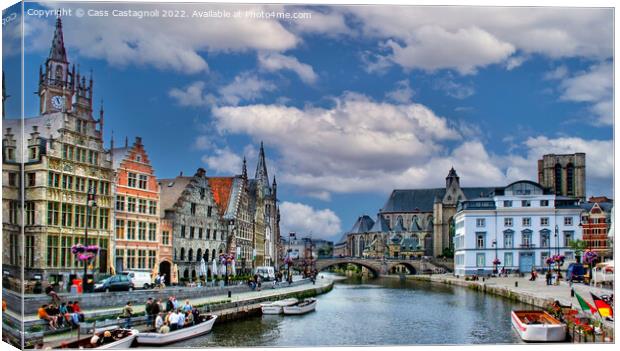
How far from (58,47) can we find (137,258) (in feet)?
31.8

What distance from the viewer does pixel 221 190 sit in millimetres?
36500

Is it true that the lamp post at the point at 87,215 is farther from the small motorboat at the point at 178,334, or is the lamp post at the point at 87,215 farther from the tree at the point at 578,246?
the tree at the point at 578,246

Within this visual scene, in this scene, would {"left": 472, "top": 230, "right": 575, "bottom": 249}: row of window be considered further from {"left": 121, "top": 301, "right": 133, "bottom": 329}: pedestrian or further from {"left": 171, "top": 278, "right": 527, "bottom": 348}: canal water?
{"left": 121, "top": 301, "right": 133, "bottom": 329}: pedestrian

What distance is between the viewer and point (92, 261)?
2819 centimetres

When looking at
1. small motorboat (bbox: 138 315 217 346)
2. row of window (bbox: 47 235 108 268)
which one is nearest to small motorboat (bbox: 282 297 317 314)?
small motorboat (bbox: 138 315 217 346)

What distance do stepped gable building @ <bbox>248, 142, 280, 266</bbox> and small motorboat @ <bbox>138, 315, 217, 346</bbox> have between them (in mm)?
6421

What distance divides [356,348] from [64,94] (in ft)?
42.1

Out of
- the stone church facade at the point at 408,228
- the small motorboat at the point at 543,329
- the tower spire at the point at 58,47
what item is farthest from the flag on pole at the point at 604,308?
the stone church facade at the point at 408,228

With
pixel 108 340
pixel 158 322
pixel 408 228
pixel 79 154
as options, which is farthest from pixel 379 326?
pixel 408 228

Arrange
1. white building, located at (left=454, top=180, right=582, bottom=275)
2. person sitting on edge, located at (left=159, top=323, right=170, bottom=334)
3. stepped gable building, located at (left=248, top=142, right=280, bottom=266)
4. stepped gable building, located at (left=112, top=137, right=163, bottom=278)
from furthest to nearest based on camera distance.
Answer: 1. white building, located at (left=454, top=180, right=582, bottom=275)
2. stepped gable building, located at (left=248, top=142, right=280, bottom=266)
3. stepped gable building, located at (left=112, top=137, right=163, bottom=278)
4. person sitting on edge, located at (left=159, top=323, right=170, bottom=334)

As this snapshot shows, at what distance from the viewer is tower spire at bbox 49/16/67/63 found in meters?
23.7

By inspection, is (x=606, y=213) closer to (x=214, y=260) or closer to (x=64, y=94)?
(x=214, y=260)

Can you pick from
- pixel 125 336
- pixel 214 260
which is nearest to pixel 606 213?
pixel 214 260

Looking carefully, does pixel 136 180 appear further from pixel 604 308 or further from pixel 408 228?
pixel 408 228
